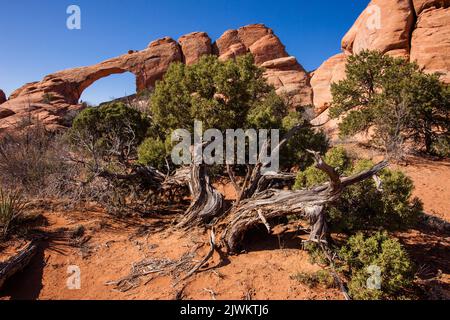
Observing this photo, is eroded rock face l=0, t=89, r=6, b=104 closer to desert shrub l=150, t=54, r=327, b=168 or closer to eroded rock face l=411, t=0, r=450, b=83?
desert shrub l=150, t=54, r=327, b=168

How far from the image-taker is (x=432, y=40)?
1631 cm

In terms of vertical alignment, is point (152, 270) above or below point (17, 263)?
below

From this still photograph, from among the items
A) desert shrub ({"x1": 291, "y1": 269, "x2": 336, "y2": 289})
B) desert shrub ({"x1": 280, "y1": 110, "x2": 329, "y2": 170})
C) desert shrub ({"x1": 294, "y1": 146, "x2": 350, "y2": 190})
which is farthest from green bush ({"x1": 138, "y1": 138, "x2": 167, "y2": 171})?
desert shrub ({"x1": 291, "y1": 269, "x2": 336, "y2": 289})

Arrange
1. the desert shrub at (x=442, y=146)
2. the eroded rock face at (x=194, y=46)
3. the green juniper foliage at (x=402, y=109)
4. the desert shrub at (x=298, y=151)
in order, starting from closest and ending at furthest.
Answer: the desert shrub at (x=298, y=151), the desert shrub at (x=442, y=146), the green juniper foliage at (x=402, y=109), the eroded rock face at (x=194, y=46)

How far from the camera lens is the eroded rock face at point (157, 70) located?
82.3 feet

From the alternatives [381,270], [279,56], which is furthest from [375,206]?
[279,56]

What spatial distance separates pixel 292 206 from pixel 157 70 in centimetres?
2949

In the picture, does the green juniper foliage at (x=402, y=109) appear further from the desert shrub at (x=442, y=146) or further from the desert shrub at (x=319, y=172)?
the desert shrub at (x=319, y=172)

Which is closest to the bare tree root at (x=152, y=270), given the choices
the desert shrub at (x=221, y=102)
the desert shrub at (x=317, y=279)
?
the desert shrub at (x=317, y=279)

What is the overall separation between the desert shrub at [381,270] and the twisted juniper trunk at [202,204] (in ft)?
9.44

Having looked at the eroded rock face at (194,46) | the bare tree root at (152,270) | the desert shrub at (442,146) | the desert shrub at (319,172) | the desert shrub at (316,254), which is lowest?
the bare tree root at (152,270)

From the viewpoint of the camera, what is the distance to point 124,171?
314 inches

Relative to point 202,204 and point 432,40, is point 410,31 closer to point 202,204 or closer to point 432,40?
point 432,40
